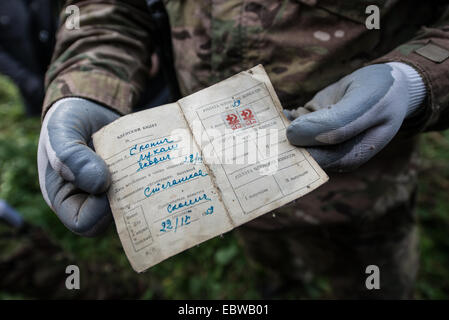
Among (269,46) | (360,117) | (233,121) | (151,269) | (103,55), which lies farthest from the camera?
(151,269)

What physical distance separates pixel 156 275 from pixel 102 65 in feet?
5.06

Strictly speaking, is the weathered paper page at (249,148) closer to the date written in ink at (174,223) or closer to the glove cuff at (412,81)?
the date written in ink at (174,223)

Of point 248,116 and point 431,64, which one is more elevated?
point 431,64

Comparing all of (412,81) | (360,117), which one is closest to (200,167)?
(360,117)

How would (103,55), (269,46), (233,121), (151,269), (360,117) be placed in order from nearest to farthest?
(360,117) < (233,121) < (269,46) < (103,55) < (151,269)

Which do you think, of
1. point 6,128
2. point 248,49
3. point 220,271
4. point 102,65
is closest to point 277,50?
point 248,49

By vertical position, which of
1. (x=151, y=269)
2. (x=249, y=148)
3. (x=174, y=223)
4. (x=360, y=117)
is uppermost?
(x=360, y=117)

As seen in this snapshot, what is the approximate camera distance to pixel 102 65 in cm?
112

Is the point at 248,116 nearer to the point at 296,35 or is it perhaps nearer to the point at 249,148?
the point at 249,148

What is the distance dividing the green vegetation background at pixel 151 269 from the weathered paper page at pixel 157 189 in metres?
1.07

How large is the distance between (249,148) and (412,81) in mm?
515

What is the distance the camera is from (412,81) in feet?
2.82

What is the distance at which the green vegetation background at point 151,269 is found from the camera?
5.10ft

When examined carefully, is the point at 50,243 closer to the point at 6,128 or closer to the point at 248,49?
the point at 248,49
